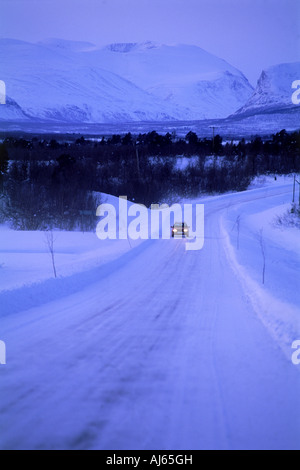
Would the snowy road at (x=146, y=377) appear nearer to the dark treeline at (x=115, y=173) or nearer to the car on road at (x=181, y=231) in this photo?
the car on road at (x=181, y=231)

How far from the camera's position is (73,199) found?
3847 cm

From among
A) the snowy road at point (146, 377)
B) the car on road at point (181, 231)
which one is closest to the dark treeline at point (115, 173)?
the car on road at point (181, 231)

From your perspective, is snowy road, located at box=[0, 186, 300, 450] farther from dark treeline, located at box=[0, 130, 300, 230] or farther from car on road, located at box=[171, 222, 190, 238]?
dark treeline, located at box=[0, 130, 300, 230]

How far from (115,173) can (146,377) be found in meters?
58.2

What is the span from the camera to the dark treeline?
36.6 metres

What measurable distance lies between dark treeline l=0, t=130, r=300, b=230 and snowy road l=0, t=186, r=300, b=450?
26.7 metres

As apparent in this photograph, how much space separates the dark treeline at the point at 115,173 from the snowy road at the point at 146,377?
26.7m

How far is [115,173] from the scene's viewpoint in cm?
6222

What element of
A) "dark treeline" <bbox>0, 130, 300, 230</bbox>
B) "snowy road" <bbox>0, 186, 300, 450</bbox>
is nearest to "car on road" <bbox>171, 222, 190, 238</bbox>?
"dark treeline" <bbox>0, 130, 300, 230</bbox>

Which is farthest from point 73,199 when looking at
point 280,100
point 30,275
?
point 280,100

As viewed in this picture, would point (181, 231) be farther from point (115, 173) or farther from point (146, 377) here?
point (115, 173)

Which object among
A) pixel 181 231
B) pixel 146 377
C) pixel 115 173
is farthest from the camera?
pixel 115 173

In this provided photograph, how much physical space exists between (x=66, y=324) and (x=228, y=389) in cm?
381

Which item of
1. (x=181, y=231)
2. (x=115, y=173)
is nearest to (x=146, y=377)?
(x=181, y=231)
